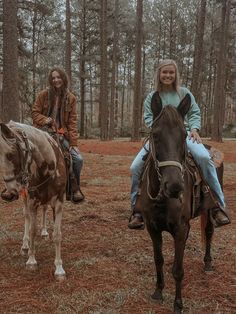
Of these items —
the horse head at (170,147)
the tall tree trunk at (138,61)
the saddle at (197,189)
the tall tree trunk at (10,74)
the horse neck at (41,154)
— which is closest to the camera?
the horse head at (170,147)

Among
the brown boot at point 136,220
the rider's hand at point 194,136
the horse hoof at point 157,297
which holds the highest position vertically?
the rider's hand at point 194,136

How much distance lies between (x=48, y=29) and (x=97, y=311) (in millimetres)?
33875

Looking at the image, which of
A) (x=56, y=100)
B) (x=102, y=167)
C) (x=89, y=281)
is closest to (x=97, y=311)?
(x=89, y=281)

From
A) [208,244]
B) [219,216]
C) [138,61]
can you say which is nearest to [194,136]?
[219,216]

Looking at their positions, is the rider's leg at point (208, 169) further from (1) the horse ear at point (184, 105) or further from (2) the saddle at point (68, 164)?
(2) the saddle at point (68, 164)

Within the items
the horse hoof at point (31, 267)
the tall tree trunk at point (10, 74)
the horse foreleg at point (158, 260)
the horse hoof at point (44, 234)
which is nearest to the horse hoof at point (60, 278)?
the horse hoof at point (31, 267)

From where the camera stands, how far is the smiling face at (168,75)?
4.61m

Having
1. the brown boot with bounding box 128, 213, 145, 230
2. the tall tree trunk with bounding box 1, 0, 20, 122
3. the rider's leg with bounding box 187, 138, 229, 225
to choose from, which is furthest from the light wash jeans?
the tall tree trunk with bounding box 1, 0, 20, 122

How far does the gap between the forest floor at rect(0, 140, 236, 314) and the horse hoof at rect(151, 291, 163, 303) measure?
0.16ft

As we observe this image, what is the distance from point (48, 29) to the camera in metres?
34.9

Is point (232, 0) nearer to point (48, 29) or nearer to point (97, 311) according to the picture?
point (48, 29)

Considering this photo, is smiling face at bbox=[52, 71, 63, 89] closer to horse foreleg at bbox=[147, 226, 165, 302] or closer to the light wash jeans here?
the light wash jeans

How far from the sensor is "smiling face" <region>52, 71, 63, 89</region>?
5859 mm

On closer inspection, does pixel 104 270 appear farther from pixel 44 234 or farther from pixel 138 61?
pixel 138 61
